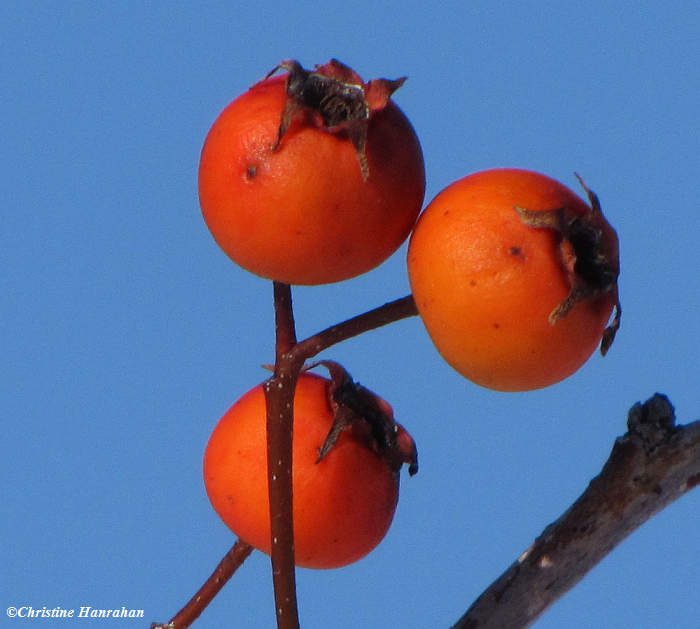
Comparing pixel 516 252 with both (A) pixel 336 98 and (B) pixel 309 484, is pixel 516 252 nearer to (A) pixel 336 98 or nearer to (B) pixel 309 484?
(A) pixel 336 98

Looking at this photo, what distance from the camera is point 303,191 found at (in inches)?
53.7

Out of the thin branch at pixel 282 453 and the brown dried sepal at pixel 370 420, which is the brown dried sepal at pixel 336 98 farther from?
the brown dried sepal at pixel 370 420

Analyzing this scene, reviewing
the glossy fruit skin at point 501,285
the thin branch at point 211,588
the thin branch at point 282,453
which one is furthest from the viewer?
the thin branch at point 211,588

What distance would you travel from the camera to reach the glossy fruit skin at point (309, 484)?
5.35 feet

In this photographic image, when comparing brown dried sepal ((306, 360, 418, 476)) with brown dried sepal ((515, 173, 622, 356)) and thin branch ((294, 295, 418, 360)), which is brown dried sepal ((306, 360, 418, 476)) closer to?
thin branch ((294, 295, 418, 360))

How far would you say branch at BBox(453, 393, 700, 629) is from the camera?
174 cm

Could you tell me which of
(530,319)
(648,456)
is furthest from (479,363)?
(648,456)

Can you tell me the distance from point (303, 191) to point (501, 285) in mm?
288

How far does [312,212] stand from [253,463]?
0.47 meters

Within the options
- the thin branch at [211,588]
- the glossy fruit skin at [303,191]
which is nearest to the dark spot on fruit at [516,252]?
the glossy fruit skin at [303,191]

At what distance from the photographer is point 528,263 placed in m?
1.35

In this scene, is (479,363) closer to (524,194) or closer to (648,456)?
(524,194)

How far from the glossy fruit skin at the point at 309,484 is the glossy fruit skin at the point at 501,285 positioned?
1.02 ft

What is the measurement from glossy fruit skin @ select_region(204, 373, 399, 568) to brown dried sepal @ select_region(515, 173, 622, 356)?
45cm
